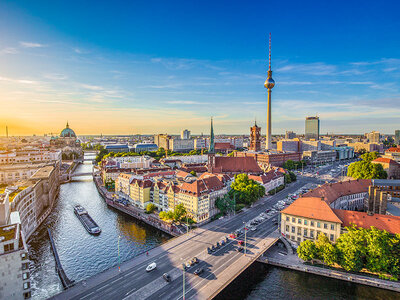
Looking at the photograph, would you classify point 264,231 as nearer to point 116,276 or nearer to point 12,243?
point 116,276

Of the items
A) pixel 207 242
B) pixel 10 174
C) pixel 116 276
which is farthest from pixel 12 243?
pixel 10 174

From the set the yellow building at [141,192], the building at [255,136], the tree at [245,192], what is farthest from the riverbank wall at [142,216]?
the building at [255,136]

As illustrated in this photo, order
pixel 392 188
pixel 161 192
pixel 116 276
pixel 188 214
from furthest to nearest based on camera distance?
pixel 392 188 → pixel 161 192 → pixel 188 214 → pixel 116 276

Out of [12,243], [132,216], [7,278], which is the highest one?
[12,243]

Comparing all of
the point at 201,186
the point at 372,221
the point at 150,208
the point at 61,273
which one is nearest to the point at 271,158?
the point at 201,186

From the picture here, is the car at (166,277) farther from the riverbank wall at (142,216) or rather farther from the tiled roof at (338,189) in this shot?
the tiled roof at (338,189)

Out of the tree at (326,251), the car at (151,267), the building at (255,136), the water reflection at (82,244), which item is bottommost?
the water reflection at (82,244)

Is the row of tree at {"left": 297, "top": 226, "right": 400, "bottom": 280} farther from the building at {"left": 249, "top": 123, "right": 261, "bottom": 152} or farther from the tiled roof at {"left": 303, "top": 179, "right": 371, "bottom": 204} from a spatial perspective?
the building at {"left": 249, "top": 123, "right": 261, "bottom": 152}
